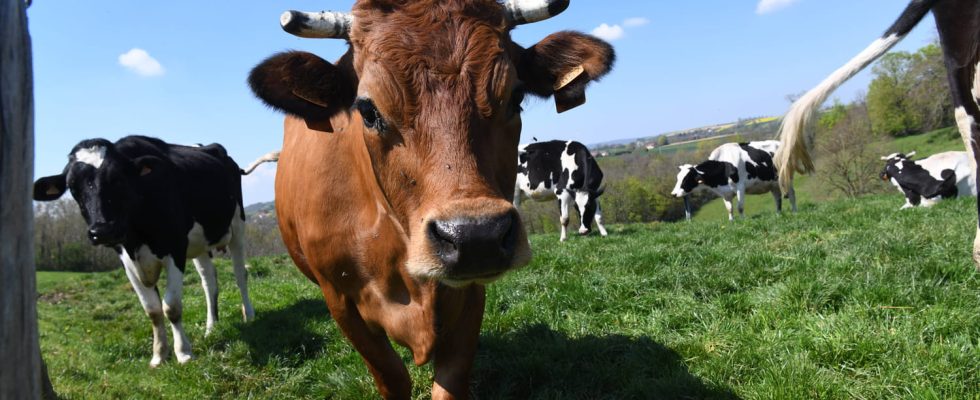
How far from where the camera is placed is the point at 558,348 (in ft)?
13.5

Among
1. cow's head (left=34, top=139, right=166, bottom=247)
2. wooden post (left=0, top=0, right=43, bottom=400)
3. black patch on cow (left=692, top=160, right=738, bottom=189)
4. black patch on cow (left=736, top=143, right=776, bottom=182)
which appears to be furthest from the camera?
black patch on cow (left=736, top=143, right=776, bottom=182)

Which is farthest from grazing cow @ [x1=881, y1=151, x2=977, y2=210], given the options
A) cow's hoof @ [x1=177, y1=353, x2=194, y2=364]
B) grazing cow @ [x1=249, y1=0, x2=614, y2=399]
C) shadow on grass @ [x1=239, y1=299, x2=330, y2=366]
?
cow's hoof @ [x1=177, y1=353, x2=194, y2=364]

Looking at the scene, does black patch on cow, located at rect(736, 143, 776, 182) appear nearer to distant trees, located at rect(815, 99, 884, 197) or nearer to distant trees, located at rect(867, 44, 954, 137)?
distant trees, located at rect(815, 99, 884, 197)

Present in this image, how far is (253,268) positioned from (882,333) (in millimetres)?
11681

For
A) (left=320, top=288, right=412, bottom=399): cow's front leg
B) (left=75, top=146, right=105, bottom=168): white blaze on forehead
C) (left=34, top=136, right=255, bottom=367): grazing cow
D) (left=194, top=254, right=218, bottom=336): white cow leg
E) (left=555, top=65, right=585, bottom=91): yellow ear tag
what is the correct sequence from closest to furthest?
(left=555, top=65, right=585, bottom=91): yellow ear tag, (left=320, top=288, right=412, bottom=399): cow's front leg, (left=34, top=136, right=255, bottom=367): grazing cow, (left=75, top=146, right=105, bottom=168): white blaze on forehead, (left=194, top=254, right=218, bottom=336): white cow leg

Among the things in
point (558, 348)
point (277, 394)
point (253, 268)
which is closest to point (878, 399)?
point (558, 348)

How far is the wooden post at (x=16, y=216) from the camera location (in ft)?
4.14

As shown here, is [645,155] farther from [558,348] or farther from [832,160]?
[558,348]

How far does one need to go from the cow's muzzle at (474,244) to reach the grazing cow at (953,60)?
2843 mm

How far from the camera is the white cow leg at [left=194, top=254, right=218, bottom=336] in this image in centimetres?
717

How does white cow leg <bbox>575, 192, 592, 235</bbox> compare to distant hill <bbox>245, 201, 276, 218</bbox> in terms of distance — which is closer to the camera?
white cow leg <bbox>575, 192, 592, 235</bbox>

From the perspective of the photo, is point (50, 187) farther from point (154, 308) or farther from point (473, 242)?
point (473, 242)

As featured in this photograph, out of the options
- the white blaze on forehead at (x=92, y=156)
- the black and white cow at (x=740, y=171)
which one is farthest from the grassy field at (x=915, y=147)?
the white blaze on forehead at (x=92, y=156)

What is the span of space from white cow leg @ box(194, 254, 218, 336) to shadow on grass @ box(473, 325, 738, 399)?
4.38 metres
